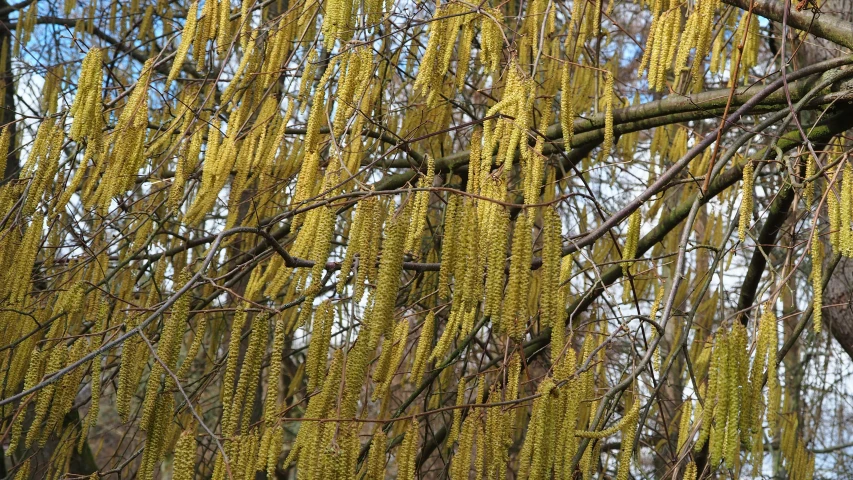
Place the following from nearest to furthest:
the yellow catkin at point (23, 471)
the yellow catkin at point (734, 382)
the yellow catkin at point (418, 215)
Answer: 1. the yellow catkin at point (734, 382)
2. the yellow catkin at point (418, 215)
3. the yellow catkin at point (23, 471)

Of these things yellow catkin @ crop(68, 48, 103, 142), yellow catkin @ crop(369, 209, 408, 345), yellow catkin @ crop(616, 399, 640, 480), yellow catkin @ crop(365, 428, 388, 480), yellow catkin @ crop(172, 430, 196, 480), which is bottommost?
yellow catkin @ crop(172, 430, 196, 480)

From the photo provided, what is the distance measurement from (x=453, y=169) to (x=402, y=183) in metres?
0.23

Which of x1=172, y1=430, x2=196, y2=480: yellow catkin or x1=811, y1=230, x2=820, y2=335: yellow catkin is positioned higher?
x1=811, y1=230, x2=820, y2=335: yellow catkin

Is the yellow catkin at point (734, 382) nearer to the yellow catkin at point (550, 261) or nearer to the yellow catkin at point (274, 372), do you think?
the yellow catkin at point (550, 261)

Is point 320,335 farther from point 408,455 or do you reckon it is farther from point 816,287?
point 816,287

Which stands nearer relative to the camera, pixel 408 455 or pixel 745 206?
pixel 408 455

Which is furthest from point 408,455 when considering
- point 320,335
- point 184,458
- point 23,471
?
point 23,471

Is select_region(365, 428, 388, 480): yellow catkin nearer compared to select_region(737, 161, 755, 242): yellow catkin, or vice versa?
select_region(365, 428, 388, 480): yellow catkin

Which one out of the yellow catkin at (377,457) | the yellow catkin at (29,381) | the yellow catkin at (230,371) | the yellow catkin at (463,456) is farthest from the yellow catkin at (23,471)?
the yellow catkin at (463,456)

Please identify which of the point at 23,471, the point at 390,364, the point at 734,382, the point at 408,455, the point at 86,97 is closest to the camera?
the point at 734,382

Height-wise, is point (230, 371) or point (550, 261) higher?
point (550, 261)

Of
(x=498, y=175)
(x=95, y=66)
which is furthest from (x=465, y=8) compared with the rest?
(x=95, y=66)

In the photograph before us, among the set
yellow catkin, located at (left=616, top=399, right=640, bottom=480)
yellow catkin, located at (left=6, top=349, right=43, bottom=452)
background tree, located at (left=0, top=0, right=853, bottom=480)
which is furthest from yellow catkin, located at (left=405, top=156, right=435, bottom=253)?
yellow catkin, located at (left=6, top=349, right=43, bottom=452)

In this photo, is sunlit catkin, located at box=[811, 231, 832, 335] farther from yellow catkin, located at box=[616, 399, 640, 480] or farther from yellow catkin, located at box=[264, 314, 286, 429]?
yellow catkin, located at box=[264, 314, 286, 429]
